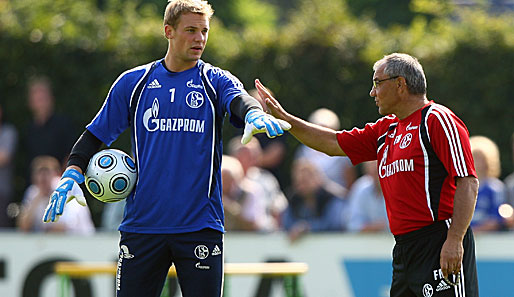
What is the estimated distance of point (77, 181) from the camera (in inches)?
233

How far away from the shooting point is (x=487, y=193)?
949cm

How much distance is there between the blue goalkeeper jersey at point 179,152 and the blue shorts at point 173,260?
0.06 meters

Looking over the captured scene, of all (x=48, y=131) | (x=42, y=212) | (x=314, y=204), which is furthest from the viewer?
(x=48, y=131)

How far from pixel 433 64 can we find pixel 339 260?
4.15m

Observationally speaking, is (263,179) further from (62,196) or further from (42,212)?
(62,196)

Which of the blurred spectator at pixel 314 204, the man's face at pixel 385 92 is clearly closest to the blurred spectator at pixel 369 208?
the blurred spectator at pixel 314 204

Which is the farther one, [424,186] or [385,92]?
[385,92]

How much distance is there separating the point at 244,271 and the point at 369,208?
2.06 m

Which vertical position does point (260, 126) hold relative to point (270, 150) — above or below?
below

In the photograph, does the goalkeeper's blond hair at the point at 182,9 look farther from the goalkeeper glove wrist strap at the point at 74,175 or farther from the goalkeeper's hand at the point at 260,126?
the goalkeeper glove wrist strap at the point at 74,175

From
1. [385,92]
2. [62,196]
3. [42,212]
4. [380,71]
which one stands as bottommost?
[62,196]

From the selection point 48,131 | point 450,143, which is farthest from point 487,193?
point 48,131

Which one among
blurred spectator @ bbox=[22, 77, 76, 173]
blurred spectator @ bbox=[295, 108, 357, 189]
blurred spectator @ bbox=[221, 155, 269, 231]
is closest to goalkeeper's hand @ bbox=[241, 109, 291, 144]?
blurred spectator @ bbox=[221, 155, 269, 231]

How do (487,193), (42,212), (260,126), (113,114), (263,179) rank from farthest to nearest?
(263,179), (42,212), (487,193), (113,114), (260,126)
